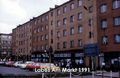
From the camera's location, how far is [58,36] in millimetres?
74188

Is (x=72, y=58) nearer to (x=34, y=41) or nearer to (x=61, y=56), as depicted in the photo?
(x=61, y=56)

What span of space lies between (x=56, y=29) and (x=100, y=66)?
950 inches

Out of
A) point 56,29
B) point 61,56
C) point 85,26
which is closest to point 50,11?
point 56,29

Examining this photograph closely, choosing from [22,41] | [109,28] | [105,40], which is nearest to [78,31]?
[105,40]

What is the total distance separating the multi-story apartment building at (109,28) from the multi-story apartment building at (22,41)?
45.4 m

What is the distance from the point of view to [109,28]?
53906mm

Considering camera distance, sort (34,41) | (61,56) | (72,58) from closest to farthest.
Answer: (72,58) < (61,56) < (34,41)

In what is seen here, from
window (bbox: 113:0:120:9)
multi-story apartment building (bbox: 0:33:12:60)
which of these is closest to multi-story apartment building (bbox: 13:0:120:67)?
window (bbox: 113:0:120:9)

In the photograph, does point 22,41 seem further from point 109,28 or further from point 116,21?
point 116,21

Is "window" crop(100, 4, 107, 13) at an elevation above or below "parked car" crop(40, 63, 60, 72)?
above

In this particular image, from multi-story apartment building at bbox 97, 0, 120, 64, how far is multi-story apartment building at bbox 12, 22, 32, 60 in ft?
149

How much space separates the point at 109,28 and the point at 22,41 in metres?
59.0

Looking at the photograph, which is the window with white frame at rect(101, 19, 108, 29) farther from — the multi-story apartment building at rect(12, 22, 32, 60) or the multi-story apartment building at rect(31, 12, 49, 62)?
the multi-story apartment building at rect(12, 22, 32, 60)

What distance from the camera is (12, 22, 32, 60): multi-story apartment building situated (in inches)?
3921
